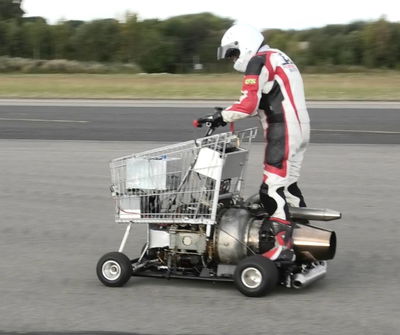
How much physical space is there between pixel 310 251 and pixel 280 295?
39cm

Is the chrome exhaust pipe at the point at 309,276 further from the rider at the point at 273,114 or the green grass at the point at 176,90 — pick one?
the green grass at the point at 176,90

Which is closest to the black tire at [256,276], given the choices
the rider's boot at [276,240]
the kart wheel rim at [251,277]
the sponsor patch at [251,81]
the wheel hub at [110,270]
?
the kart wheel rim at [251,277]

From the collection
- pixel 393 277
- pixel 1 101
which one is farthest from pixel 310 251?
pixel 1 101

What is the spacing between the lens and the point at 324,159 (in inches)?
504

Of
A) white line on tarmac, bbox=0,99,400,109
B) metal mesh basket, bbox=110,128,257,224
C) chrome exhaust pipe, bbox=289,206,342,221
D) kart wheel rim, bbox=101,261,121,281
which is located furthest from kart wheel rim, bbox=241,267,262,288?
white line on tarmac, bbox=0,99,400,109

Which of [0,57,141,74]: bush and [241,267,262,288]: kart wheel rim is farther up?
[241,267,262,288]: kart wheel rim

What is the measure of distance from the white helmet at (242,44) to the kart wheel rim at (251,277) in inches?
58.2

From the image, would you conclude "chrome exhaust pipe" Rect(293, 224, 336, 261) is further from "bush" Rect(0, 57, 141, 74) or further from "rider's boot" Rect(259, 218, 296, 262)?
"bush" Rect(0, 57, 141, 74)

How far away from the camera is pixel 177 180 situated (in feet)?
19.7

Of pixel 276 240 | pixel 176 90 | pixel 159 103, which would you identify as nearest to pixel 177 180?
pixel 276 240

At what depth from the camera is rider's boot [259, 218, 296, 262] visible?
5.88 m

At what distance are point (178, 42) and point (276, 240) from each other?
60737 millimetres

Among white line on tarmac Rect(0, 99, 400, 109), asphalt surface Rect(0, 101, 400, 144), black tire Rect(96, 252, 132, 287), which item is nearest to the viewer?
black tire Rect(96, 252, 132, 287)

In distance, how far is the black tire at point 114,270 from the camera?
6141 mm
